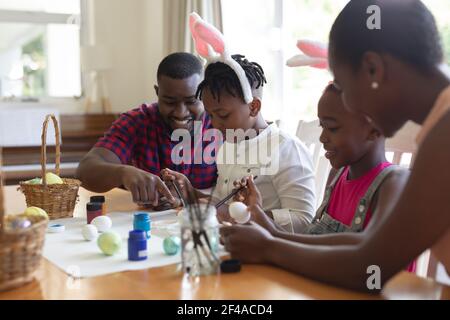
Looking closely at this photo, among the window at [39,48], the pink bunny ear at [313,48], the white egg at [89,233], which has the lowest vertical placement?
the white egg at [89,233]

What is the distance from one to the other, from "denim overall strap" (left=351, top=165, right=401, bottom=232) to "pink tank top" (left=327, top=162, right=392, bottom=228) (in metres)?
0.05

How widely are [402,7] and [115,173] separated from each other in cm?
110

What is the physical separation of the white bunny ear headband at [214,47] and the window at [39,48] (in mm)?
3079

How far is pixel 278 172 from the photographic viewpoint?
5.04 ft

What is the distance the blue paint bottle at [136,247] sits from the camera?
1.08 meters

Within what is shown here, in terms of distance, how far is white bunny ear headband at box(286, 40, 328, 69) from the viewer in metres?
1.24

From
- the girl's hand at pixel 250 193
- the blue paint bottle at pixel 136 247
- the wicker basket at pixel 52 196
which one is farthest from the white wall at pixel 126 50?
the blue paint bottle at pixel 136 247

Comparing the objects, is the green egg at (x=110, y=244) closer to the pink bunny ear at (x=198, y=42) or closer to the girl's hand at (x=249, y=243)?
the girl's hand at (x=249, y=243)

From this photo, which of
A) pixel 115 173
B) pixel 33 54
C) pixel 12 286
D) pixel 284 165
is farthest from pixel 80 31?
pixel 12 286

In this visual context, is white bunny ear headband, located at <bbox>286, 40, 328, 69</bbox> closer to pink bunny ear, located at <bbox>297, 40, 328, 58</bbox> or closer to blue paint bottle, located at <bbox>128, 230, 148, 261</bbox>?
pink bunny ear, located at <bbox>297, 40, 328, 58</bbox>

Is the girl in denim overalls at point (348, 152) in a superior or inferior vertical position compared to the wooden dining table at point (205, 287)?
superior

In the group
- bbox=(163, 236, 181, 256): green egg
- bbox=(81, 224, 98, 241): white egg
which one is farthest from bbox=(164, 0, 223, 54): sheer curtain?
bbox=(163, 236, 181, 256): green egg
